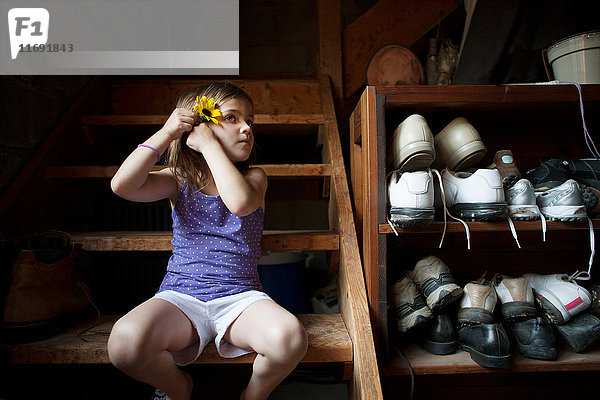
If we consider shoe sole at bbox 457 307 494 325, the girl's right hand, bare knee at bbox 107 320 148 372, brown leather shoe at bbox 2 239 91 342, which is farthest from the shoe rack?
brown leather shoe at bbox 2 239 91 342

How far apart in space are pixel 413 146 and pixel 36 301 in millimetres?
1093

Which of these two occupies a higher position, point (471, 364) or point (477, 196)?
point (477, 196)

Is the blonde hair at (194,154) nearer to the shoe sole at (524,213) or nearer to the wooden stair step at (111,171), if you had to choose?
the wooden stair step at (111,171)

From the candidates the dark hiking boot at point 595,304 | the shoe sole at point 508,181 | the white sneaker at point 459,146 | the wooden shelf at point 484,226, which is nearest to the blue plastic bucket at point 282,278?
the wooden shelf at point 484,226

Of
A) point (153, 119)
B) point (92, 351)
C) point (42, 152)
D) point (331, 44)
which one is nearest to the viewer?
point (92, 351)

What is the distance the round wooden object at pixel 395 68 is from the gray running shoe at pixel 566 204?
61 cm

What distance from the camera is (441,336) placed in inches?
41.3

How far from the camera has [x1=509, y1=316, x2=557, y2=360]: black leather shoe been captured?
1006mm

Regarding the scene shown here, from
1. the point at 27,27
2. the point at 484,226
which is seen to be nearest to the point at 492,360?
the point at 484,226

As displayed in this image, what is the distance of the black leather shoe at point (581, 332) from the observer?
40.2 inches

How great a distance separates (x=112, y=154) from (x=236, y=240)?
3.48 ft

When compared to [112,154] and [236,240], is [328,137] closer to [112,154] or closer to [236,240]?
[236,240]

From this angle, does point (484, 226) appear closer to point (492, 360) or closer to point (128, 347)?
point (492, 360)

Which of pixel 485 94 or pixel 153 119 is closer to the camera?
pixel 485 94
